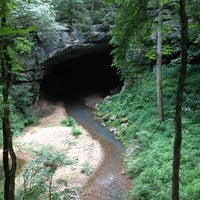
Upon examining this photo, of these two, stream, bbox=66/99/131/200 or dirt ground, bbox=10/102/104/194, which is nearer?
stream, bbox=66/99/131/200

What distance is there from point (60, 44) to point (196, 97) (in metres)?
11.4

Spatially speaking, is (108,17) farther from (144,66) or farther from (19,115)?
(144,66)

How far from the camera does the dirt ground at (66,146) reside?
12047 mm

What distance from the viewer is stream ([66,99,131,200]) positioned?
10484 millimetres

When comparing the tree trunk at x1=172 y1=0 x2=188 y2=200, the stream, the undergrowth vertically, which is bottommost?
the stream

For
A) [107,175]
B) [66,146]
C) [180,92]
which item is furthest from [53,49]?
[180,92]

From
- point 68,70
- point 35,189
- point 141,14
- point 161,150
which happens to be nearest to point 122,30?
point 141,14

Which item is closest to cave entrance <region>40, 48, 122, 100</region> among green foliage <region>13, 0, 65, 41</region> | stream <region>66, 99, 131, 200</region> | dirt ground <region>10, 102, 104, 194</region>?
dirt ground <region>10, 102, 104, 194</region>

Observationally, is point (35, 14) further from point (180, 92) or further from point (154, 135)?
point (180, 92)

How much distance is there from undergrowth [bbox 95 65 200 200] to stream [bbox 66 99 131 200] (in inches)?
16.7

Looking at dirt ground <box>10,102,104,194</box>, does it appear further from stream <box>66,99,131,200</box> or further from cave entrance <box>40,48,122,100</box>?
cave entrance <box>40,48,122,100</box>

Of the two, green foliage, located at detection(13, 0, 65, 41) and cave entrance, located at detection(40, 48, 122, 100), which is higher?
green foliage, located at detection(13, 0, 65, 41)

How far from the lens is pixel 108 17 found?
22.3 meters

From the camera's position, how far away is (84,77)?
3142cm
